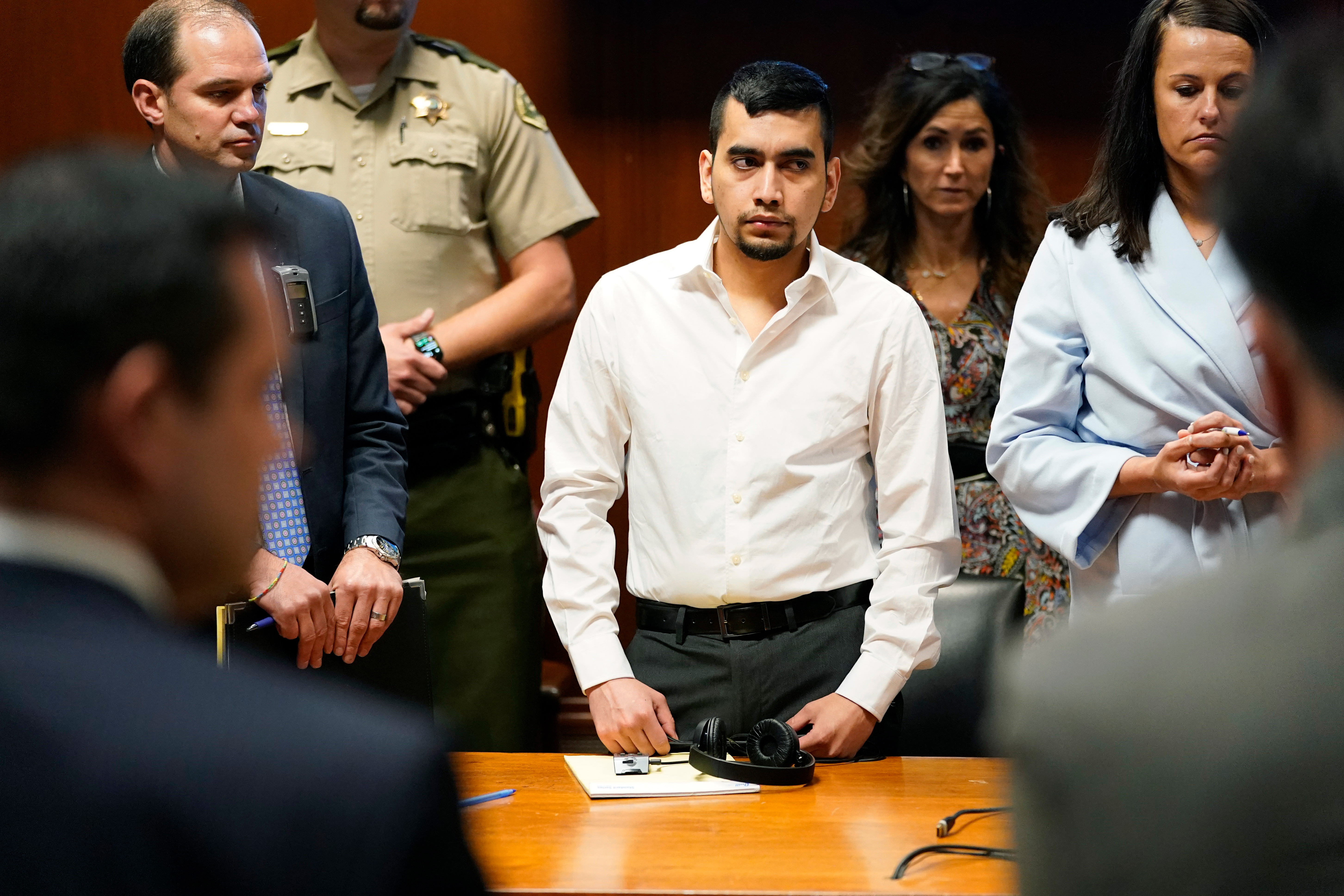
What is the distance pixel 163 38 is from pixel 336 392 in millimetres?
650

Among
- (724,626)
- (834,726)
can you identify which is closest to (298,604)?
(724,626)

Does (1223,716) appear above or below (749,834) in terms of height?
above

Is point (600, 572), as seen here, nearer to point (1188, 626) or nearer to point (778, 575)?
point (778, 575)

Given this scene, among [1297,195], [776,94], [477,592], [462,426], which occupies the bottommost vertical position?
[477,592]

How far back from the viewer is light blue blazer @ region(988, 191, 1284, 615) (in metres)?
2.07

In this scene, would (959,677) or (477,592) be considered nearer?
(959,677)

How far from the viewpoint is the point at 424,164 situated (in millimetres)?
2965

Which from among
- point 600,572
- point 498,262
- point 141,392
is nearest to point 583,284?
point 498,262

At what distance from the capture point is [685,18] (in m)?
3.63

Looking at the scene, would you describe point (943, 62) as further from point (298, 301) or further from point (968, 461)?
point (298, 301)

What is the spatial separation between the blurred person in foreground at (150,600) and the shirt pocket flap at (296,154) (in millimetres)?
2295

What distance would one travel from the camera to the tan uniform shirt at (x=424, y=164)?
296 centimetres

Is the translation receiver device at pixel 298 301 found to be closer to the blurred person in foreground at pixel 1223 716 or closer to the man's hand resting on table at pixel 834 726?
the man's hand resting on table at pixel 834 726

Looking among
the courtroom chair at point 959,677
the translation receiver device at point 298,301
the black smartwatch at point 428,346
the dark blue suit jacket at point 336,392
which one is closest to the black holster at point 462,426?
the black smartwatch at point 428,346
